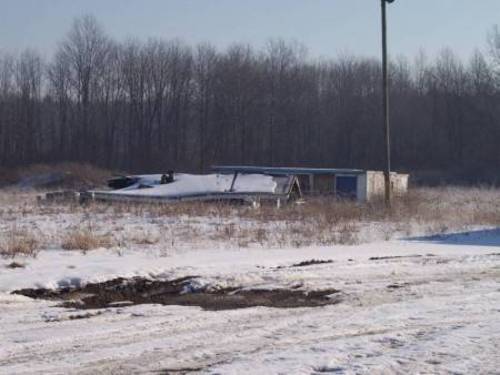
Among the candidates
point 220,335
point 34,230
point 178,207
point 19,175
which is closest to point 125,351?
point 220,335

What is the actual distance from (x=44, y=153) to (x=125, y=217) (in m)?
60.8

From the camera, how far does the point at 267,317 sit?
9461 millimetres

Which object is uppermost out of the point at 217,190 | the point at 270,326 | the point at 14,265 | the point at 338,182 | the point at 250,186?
the point at 338,182

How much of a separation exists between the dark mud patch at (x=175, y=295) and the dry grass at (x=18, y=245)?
371cm

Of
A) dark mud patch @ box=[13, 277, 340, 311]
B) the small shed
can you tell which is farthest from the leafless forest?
dark mud patch @ box=[13, 277, 340, 311]

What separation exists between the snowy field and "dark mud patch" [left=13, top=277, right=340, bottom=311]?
0.26 m

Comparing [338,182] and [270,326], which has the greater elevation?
[338,182]

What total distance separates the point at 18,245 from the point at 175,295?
565 cm

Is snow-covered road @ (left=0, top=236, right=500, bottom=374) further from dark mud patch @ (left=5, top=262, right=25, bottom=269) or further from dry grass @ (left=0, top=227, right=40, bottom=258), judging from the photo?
dry grass @ (left=0, top=227, right=40, bottom=258)

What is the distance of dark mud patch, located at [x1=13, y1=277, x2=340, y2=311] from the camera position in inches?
419

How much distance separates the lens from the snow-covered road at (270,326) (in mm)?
7129

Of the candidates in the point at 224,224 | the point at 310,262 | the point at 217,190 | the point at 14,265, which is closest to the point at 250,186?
the point at 217,190

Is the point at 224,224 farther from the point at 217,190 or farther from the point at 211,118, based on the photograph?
the point at 211,118

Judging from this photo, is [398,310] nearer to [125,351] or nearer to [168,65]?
[125,351]
